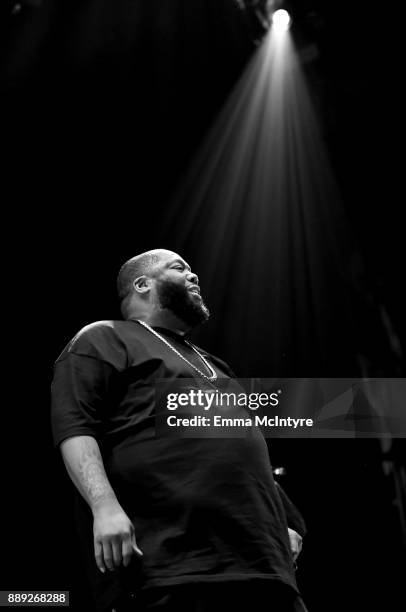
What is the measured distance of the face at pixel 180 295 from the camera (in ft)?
6.23

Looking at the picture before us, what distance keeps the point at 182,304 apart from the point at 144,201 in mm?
1560

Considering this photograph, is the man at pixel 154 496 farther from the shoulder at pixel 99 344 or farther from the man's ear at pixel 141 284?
the man's ear at pixel 141 284

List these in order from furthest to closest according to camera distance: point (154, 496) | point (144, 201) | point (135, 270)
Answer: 1. point (144, 201)
2. point (135, 270)
3. point (154, 496)

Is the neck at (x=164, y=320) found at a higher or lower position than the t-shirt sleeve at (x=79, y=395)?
higher

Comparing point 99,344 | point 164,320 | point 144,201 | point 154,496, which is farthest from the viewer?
point 144,201

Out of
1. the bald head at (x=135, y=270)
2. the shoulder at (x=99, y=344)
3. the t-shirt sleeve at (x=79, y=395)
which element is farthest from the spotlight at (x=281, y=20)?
the t-shirt sleeve at (x=79, y=395)

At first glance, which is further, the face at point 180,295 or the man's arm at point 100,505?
the face at point 180,295

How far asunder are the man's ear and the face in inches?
1.0

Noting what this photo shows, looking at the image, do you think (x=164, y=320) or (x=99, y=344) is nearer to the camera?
(x=99, y=344)

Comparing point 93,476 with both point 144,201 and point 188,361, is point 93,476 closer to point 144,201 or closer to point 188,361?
point 188,361

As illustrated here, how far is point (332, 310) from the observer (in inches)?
141

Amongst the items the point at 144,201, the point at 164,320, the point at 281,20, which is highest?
the point at 281,20

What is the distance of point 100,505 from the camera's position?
129 cm

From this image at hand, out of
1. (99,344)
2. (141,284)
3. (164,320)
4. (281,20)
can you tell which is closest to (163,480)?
(99,344)
